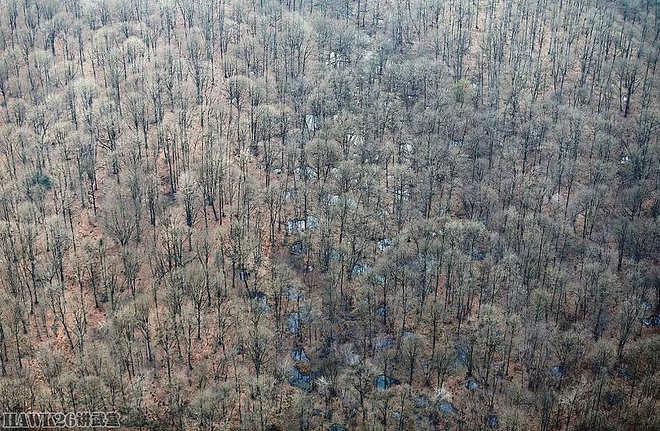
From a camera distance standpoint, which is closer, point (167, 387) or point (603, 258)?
point (167, 387)

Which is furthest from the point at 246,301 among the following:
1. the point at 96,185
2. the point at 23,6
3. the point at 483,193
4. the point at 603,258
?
the point at 23,6

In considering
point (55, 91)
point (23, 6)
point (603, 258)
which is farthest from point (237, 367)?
point (23, 6)

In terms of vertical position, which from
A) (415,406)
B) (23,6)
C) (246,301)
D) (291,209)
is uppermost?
(23,6)

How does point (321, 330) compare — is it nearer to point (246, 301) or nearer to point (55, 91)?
point (246, 301)

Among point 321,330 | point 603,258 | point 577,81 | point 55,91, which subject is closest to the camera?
point 321,330

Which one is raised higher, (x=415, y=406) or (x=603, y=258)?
(x=603, y=258)

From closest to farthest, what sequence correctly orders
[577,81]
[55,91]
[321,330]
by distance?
[321,330] → [55,91] → [577,81]

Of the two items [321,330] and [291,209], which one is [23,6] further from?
[321,330]
